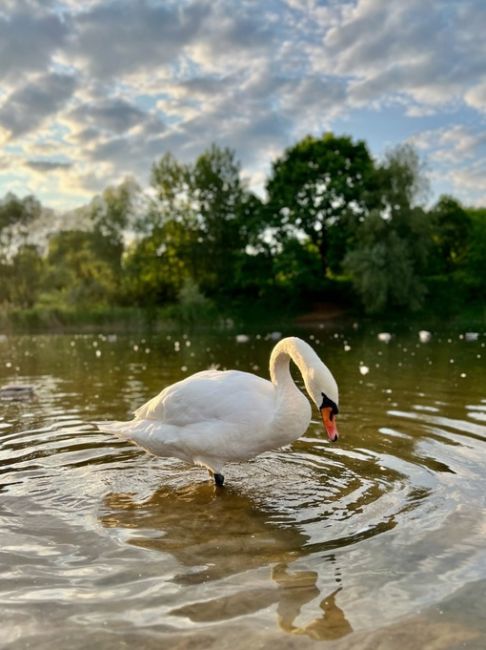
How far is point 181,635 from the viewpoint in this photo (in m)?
3.57

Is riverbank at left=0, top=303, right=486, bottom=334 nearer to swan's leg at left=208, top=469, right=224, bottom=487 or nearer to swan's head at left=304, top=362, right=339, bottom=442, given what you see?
swan's leg at left=208, top=469, right=224, bottom=487

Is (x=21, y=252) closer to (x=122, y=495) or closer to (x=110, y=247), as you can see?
(x=110, y=247)

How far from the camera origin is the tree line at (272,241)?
45.8m

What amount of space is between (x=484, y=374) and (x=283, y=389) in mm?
9734

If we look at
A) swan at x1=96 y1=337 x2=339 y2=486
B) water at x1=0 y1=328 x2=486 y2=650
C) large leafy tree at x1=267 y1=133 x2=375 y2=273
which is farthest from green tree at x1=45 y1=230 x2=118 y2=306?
swan at x1=96 y1=337 x2=339 y2=486

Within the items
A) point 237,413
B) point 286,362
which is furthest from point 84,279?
point 237,413

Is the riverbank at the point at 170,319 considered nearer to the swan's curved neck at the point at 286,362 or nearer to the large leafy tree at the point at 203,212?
the large leafy tree at the point at 203,212

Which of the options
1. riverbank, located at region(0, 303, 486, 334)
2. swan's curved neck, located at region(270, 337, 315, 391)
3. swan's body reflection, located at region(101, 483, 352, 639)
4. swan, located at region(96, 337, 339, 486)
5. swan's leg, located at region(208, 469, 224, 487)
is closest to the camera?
swan's body reflection, located at region(101, 483, 352, 639)

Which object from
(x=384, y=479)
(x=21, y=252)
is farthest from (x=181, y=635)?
(x=21, y=252)

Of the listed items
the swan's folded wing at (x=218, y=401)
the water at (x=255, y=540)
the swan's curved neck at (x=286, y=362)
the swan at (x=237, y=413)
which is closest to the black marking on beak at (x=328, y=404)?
the swan at (x=237, y=413)

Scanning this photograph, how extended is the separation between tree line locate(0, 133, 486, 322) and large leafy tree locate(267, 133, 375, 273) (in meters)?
0.10

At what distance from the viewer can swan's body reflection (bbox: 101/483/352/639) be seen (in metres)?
3.82

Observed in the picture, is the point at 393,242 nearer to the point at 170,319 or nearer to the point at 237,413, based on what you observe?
the point at 170,319

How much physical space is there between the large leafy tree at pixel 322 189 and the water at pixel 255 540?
141ft
